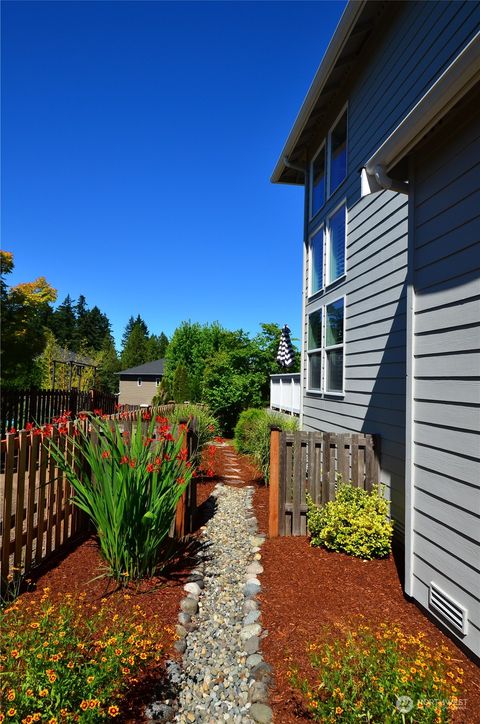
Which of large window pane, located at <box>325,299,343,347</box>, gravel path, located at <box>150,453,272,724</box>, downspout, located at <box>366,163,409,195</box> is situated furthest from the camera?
large window pane, located at <box>325,299,343,347</box>

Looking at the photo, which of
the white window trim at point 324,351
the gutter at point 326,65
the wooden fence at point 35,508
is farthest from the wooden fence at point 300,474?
the gutter at point 326,65

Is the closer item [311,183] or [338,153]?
[338,153]

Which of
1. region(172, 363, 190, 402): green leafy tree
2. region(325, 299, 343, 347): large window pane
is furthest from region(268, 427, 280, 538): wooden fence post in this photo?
region(172, 363, 190, 402): green leafy tree

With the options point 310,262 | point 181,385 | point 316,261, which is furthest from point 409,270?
point 181,385

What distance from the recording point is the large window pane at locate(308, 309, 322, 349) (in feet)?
25.3

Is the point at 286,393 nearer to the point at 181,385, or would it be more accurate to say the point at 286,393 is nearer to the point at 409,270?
the point at 409,270

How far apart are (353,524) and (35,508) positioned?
2.98m

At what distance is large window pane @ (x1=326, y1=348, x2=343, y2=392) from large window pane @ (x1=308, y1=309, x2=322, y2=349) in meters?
0.69

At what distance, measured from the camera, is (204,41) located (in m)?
6.54

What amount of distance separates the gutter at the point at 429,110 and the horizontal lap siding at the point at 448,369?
183mm

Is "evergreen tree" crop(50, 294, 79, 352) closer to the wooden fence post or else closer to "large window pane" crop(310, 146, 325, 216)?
"large window pane" crop(310, 146, 325, 216)

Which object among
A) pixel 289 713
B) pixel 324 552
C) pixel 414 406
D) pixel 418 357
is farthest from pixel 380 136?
pixel 289 713

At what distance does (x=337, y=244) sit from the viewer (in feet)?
22.6

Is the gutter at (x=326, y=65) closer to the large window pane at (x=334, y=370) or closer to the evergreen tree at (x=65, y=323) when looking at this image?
the large window pane at (x=334, y=370)
